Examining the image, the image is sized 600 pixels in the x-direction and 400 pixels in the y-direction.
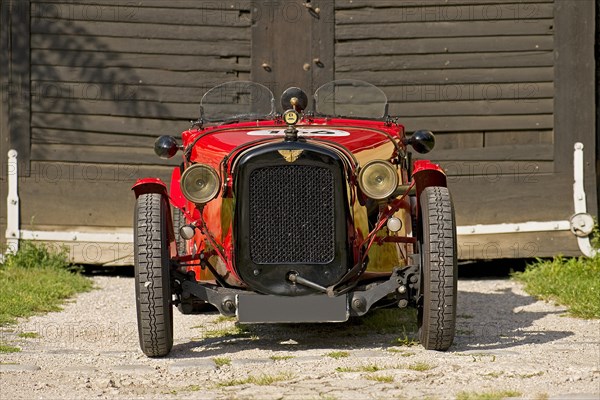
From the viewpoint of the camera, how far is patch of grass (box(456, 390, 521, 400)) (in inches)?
197

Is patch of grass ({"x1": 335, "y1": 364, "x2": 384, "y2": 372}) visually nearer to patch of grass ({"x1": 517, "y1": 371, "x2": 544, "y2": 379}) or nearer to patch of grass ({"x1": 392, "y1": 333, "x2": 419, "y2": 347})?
patch of grass ({"x1": 517, "y1": 371, "x2": 544, "y2": 379})

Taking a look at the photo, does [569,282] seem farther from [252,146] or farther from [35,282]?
[35,282]

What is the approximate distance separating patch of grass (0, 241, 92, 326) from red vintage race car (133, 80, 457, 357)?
6.15 ft

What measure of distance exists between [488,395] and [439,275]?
49.9 inches

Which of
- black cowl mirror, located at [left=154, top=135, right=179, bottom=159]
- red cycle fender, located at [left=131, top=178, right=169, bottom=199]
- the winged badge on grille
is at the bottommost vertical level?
red cycle fender, located at [left=131, top=178, right=169, bottom=199]

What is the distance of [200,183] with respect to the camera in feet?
20.6

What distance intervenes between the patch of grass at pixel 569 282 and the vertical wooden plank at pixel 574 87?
626 mm

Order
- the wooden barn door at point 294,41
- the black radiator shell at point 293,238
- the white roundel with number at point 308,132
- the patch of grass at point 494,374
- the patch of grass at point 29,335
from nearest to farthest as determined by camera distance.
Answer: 1. the patch of grass at point 494,374
2. the black radiator shell at point 293,238
3. the white roundel with number at point 308,132
4. the patch of grass at point 29,335
5. the wooden barn door at point 294,41

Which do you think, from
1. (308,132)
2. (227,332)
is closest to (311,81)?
(308,132)

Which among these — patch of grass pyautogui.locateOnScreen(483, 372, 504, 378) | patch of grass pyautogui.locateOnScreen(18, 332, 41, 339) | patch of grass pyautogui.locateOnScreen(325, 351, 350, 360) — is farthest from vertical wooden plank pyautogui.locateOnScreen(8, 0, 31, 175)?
patch of grass pyautogui.locateOnScreen(483, 372, 504, 378)

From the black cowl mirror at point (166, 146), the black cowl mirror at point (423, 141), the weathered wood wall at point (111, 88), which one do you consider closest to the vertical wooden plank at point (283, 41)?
the weathered wood wall at point (111, 88)

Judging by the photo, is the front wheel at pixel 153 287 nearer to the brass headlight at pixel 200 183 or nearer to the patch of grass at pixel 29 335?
the brass headlight at pixel 200 183

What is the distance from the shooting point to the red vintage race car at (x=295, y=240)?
624 centimetres

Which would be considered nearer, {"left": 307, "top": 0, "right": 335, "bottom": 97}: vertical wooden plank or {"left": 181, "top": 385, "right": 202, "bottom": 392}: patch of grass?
{"left": 181, "top": 385, "right": 202, "bottom": 392}: patch of grass
